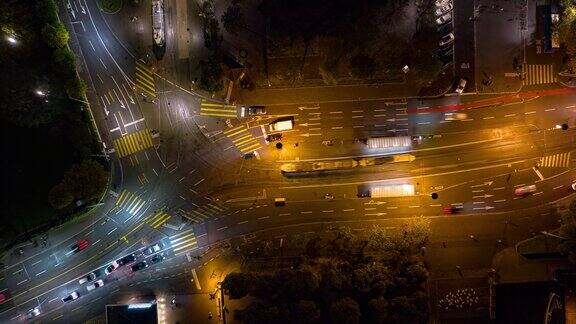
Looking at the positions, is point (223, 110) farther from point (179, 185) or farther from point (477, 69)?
point (477, 69)

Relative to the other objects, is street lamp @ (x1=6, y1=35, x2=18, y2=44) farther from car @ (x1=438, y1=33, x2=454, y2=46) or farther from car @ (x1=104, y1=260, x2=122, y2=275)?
car @ (x1=438, y1=33, x2=454, y2=46)

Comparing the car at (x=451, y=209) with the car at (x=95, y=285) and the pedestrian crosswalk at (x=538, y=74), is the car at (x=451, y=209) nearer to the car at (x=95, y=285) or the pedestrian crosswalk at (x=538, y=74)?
the pedestrian crosswalk at (x=538, y=74)

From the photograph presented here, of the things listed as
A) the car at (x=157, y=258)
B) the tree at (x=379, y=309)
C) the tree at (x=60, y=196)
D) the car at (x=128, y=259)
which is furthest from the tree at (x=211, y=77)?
the tree at (x=379, y=309)

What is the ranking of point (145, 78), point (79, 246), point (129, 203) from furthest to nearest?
1. point (129, 203)
2. point (79, 246)
3. point (145, 78)

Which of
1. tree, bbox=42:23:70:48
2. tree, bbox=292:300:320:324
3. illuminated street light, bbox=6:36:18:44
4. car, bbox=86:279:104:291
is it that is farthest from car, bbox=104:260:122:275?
illuminated street light, bbox=6:36:18:44

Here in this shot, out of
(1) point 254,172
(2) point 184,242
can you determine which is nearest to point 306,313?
(2) point 184,242

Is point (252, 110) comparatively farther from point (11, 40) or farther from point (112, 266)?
point (11, 40)
